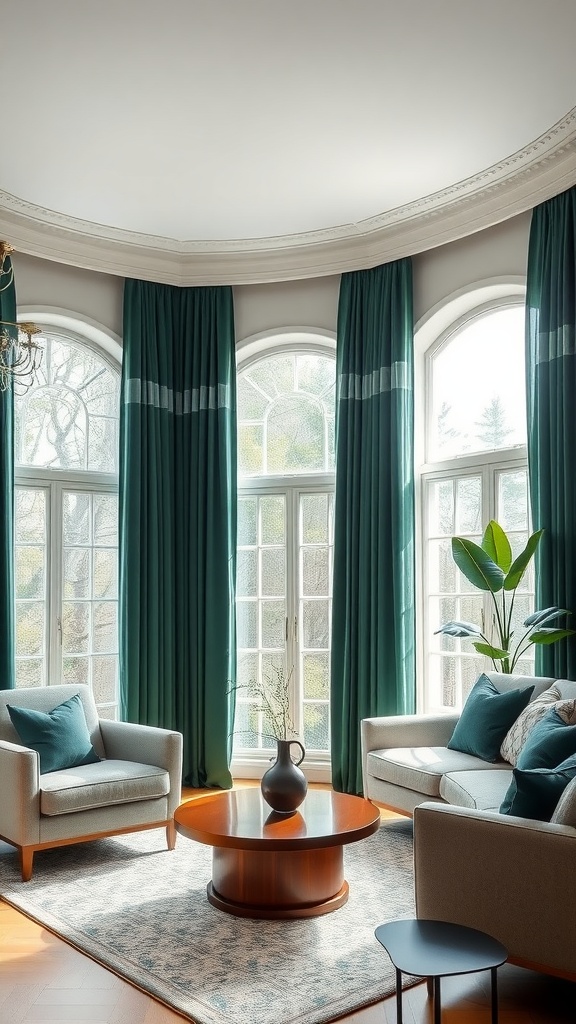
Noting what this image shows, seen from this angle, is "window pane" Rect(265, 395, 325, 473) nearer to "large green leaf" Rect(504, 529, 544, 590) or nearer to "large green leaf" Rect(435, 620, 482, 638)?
"large green leaf" Rect(435, 620, 482, 638)

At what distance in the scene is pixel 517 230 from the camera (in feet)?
17.9

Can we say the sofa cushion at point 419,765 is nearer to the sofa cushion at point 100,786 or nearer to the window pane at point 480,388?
the sofa cushion at point 100,786

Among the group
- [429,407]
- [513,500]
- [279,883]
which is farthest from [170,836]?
[429,407]

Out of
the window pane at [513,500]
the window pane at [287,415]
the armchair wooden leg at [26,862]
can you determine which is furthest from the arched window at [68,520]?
the window pane at [513,500]

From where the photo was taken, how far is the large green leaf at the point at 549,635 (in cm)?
462

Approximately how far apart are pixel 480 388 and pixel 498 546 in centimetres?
128

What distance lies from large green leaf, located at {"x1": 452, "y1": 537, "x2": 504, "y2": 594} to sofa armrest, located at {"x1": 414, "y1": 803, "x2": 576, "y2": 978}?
206 cm

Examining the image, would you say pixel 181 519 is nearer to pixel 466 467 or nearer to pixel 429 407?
pixel 429 407

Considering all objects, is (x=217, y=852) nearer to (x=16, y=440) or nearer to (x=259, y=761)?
(x=259, y=761)

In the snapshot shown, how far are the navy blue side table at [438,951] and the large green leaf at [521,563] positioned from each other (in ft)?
8.35

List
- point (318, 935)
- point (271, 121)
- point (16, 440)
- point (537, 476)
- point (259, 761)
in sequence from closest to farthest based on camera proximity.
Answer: point (318, 935) → point (271, 121) → point (537, 476) → point (16, 440) → point (259, 761)

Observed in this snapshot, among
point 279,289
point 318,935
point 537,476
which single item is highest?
point 279,289

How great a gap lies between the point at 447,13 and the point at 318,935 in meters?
3.72

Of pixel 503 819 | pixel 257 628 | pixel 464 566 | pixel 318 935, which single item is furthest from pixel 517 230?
pixel 318 935
